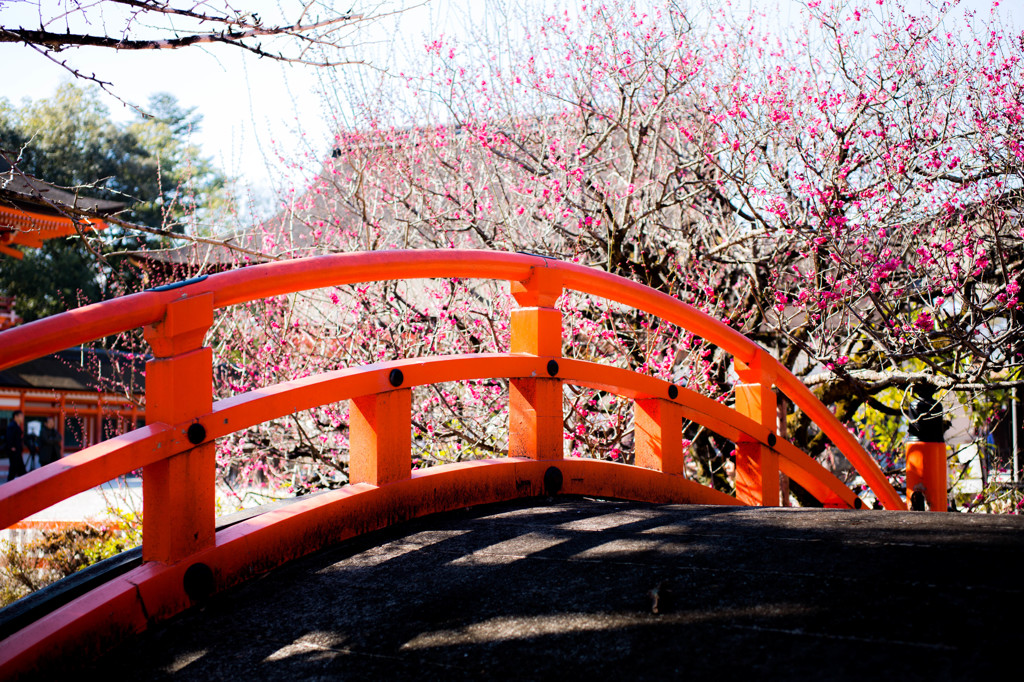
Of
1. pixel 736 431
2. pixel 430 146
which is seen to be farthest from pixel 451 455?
pixel 736 431

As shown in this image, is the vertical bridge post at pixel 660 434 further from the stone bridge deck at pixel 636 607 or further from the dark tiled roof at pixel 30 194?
the dark tiled roof at pixel 30 194

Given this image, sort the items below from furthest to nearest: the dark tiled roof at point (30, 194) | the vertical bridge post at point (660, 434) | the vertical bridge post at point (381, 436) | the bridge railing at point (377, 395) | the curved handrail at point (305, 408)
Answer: the dark tiled roof at point (30, 194)
the vertical bridge post at point (660, 434)
the vertical bridge post at point (381, 436)
the bridge railing at point (377, 395)
the curved handrail at point (305, 408)

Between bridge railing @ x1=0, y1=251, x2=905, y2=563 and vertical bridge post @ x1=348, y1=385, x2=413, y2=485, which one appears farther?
vertical bridge post @ x1=348, y1=385, x2=413, y2=485

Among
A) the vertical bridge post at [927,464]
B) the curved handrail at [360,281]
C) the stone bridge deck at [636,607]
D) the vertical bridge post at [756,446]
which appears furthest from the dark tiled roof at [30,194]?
the vertical bridge post at [927,464]

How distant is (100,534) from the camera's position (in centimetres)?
784

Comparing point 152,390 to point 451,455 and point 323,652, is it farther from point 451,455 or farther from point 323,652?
point 451,455

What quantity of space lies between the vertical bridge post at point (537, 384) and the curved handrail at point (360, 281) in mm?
61

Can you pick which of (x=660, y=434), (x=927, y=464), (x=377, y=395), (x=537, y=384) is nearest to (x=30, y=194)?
(x=377, y=395)

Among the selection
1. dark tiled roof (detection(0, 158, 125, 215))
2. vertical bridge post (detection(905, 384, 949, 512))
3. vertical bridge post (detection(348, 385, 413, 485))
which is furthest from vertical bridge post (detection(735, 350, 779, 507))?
dark tiled roof (detection(0, 158, 125, 215))

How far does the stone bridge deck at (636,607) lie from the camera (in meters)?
1.51

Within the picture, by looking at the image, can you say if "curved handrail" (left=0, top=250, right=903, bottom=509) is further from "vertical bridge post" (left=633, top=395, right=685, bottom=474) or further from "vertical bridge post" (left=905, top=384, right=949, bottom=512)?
"vertical bridge post" (left=905, top=384, right=949, bottom=512)

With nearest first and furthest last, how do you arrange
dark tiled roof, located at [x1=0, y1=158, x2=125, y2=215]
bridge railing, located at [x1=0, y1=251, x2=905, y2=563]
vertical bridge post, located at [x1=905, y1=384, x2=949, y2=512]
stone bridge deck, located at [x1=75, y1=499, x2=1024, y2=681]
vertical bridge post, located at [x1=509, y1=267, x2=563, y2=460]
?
stone bridge deck, located at [x1=75, y1=499, x2=1024, y2=681] < bridge railing, located at [x1=0, y1=251, x2=905, y2=563] < vertical bridge post, located at [x1=509, y1=267, x2=563, y2=460] < dark tiled roof, located at [x1=0, y1=158, x2=125, y2=215] < vertical bridge post, located at [x1=905, y1=384, x2=949, y2=512]

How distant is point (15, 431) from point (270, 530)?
13535 millimetres

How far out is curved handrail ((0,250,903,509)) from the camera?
78.0 inches
